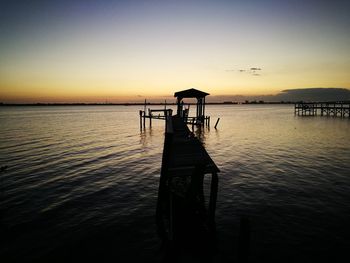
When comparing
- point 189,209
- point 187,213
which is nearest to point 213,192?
point 189,209

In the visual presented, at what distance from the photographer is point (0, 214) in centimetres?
884

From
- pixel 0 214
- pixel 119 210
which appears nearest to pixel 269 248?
pixel 119 210

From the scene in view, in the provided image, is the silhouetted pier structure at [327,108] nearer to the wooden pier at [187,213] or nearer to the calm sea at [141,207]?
the calm sea at [141,207]

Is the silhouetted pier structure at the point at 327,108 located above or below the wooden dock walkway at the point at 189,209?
above

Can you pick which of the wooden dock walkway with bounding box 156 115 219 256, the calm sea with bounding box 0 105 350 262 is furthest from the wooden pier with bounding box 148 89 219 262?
the calm sea with bounding box 0 105 350 262

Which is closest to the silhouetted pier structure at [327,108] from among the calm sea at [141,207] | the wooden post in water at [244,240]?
the calm sea at [141,207]

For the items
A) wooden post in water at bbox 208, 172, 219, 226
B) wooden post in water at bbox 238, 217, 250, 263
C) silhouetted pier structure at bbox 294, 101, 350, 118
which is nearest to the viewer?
wooden post in water at bbox 238, 217, 250, 263

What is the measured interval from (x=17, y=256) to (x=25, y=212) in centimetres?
301

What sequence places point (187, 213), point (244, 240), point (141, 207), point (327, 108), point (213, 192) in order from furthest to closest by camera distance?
point (327, 108) < point (141, 207) < point (187, 213) < point (213, 192) < point (244, 240)

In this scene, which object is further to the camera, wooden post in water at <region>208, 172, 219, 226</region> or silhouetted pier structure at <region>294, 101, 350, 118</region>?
silhouetted pier structure at <region>294, 101, 350, 118</region>

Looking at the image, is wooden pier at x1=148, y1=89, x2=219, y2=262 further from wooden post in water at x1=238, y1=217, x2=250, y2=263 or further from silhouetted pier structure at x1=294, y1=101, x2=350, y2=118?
silhouetted pier structure at x1=294, y1=101, x2=350, y2=118

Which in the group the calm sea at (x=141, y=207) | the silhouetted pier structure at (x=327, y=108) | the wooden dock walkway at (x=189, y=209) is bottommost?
the calm sea at (x=141, y=207)

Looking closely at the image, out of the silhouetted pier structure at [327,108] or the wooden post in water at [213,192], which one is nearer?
the wooden post in water at [213,192]

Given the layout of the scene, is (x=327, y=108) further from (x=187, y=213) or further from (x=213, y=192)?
(x=187, y=213)
